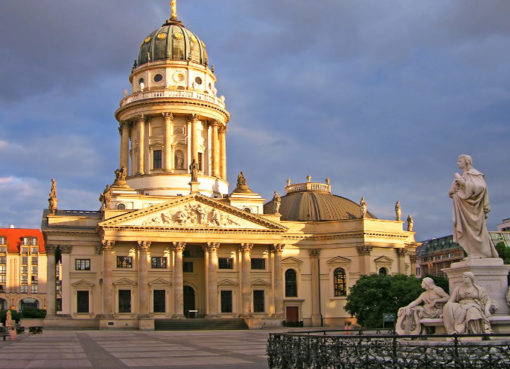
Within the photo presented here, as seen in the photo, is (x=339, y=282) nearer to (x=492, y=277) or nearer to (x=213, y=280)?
(x=213, y=280)

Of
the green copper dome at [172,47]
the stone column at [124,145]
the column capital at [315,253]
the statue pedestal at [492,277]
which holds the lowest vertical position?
the statue pedestal at [492,277]

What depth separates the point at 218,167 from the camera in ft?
301

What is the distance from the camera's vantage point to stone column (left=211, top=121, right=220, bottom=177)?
90.8m

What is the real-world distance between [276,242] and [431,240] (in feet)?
294

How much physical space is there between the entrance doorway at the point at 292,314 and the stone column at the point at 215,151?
19.7 meters

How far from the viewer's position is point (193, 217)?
76.6m

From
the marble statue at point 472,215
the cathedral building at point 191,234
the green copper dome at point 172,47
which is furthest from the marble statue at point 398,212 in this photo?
the marble statue at point 472,215

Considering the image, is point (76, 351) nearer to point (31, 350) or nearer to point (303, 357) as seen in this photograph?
point (31, 350)

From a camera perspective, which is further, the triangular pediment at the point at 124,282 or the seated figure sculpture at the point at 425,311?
the triangular pediment at the point at 124,282

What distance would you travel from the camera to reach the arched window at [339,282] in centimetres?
8131

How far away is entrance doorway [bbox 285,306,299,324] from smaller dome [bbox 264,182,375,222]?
10735 millimetres

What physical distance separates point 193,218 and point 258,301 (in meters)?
11.9

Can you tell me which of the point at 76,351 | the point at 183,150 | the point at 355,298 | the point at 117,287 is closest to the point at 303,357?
the point at 76,351

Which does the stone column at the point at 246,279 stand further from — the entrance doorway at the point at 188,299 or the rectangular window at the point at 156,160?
the rectangular window at the point at 156,160
